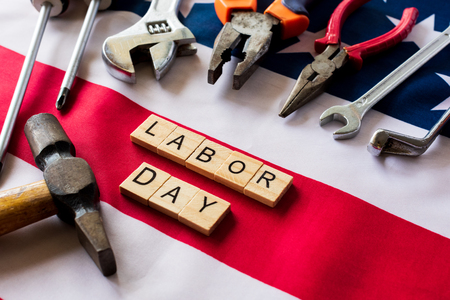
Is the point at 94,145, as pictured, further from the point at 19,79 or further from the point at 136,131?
the point at 19,79

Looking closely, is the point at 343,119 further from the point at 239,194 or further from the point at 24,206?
the point at 24,206

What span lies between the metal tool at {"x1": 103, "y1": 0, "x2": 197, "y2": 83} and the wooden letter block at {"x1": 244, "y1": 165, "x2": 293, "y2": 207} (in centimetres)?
44

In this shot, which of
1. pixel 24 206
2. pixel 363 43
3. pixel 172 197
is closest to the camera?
pixel 24 206

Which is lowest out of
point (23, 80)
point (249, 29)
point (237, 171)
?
point (23, 80)

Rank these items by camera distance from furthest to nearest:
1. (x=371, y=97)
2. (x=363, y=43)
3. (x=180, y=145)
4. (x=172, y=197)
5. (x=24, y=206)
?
(x=363, y=43) → (x=371, y=97) → (x=180, y=145) → (x=172, y=197) → (x=24, y=206)

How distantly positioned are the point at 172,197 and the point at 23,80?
564 mm

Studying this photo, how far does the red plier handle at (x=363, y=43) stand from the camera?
1.26m

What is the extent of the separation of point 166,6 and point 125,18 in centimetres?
16

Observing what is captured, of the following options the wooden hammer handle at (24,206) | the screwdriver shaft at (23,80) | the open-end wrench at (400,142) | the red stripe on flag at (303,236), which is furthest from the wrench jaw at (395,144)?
the screwdriver shaft at (23,80)

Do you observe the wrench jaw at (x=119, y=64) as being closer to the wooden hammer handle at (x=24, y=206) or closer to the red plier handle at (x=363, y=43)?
the wooden hammer handle at (x=24, y=206)

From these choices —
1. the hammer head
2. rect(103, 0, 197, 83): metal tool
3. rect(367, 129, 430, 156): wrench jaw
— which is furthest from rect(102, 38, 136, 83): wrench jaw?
rect(367, 129, 430, 156): wrench jaw

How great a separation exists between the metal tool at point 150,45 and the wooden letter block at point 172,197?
39 centimetres

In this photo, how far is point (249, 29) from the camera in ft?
4.15

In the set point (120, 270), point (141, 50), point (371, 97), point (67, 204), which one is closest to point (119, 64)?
point (141, 50)
